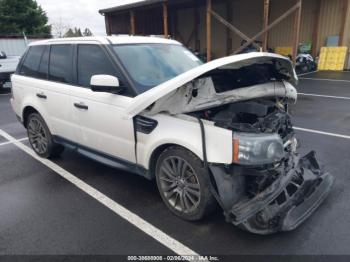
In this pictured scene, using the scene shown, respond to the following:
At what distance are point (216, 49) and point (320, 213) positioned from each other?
21.0m

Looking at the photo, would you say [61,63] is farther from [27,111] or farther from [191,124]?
[191,124]

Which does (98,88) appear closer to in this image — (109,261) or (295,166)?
(109,261)

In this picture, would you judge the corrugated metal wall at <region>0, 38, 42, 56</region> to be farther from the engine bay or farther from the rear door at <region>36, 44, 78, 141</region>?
the engine bay

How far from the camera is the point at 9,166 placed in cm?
462

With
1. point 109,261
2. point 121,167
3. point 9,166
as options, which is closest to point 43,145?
point 9,166

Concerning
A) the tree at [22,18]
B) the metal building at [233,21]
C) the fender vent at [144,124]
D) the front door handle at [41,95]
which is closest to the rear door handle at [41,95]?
the front door handle at [41,95]

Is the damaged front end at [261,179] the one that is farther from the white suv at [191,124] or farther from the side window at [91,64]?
the side window at [91,64]

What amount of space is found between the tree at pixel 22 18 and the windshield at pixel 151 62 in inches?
1172

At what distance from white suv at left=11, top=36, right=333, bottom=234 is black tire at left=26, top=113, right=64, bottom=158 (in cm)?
36

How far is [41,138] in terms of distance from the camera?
15.5ft

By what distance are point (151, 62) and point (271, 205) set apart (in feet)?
6.88

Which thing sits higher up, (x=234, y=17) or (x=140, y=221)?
(x=234, y=17)

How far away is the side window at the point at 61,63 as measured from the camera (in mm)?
3982

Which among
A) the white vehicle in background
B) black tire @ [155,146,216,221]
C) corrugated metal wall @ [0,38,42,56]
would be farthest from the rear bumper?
black tire @ [155,146,216,221]
